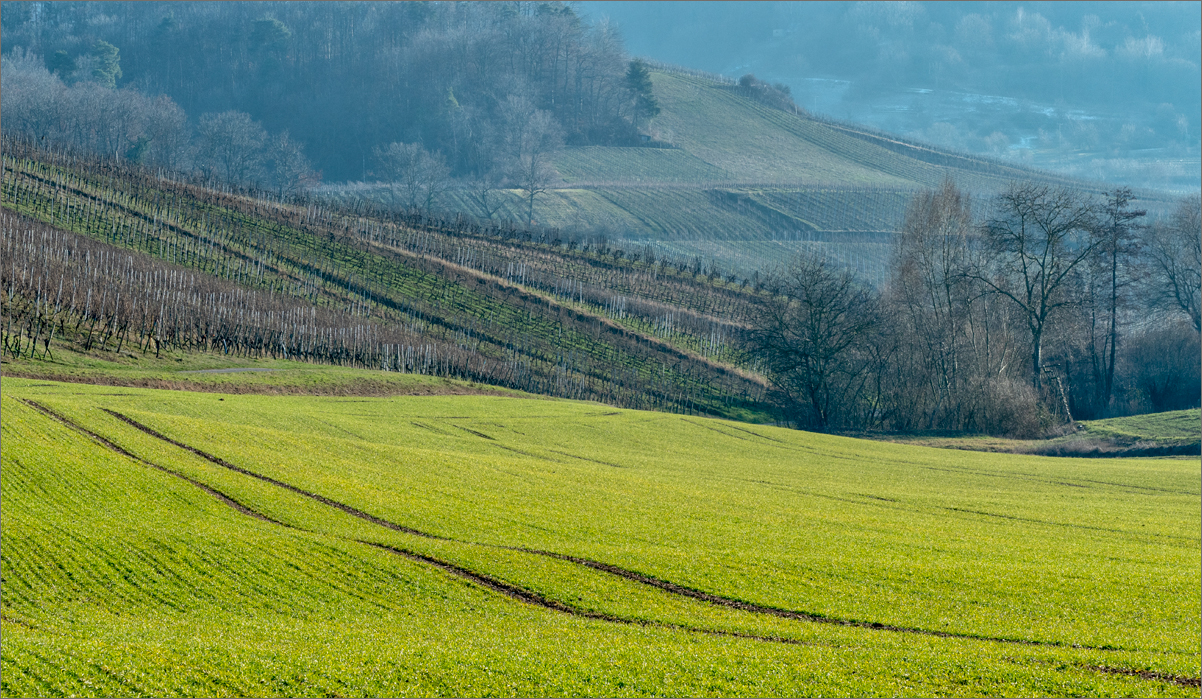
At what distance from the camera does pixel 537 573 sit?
2400 cm

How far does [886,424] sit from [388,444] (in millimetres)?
46376

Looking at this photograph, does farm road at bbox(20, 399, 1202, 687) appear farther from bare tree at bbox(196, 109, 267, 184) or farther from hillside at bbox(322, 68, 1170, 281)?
bare tree at bbox(196, 109, 267, 184)

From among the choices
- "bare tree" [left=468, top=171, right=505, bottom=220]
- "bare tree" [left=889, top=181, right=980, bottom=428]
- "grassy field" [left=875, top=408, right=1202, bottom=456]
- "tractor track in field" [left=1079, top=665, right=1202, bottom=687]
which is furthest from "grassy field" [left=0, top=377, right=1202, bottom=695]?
"bare tree" [left=468, top=171, right=505, bottom=220]

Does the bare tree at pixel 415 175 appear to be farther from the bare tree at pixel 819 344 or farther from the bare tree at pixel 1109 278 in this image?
the bare tree at pixel 1109 278

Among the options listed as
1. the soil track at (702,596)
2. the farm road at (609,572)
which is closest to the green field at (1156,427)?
the soil track at (702,596)

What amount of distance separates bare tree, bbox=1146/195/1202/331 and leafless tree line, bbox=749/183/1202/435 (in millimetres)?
794

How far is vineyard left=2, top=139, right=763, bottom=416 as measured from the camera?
223ft

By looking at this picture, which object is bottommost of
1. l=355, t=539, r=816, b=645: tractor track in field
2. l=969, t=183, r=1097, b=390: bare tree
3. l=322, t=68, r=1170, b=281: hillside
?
l=355, t=539, r=816, b=645: tractor track in field

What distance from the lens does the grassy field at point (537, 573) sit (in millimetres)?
16328

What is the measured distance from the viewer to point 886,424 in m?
76.6

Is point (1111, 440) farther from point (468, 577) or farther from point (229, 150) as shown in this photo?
point (229, 150)

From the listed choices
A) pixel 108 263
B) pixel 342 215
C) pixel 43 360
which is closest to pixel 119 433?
pixel 43 360

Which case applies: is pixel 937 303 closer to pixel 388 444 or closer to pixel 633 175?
pixel 388 444

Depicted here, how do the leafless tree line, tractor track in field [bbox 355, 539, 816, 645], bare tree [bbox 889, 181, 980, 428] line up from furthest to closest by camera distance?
1. bare tree [bbox 889, 181, 980, 428]
2. the leafless tree line
3. tractor track in field [bbox 355, 539, 816, 645]
